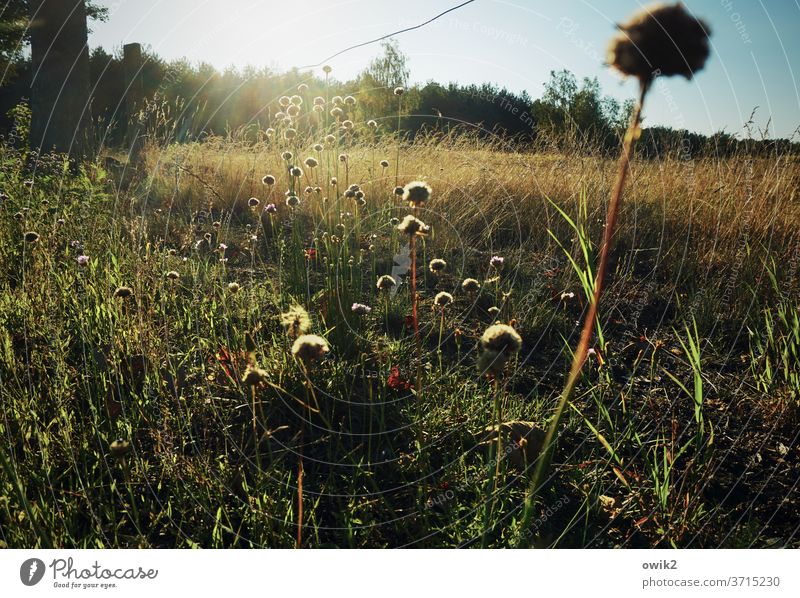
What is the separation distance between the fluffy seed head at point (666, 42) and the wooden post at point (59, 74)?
189 inches

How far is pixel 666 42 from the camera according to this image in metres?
0.73

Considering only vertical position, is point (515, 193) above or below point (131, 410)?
above

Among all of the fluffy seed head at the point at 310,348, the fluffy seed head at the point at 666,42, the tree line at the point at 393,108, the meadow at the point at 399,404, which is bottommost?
the meadow at the point at 399,404

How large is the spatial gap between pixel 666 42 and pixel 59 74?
5.91m

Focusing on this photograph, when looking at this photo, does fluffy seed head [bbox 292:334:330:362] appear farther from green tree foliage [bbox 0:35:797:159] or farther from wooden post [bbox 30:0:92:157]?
wooden post [bbox 30:0:92:157]

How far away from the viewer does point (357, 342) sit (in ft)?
6.37

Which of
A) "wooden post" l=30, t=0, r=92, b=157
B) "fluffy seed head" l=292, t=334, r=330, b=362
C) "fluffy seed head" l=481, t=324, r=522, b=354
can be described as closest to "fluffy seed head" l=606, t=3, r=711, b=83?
"fluffy seed head" l=481, t=324, r=522, b=354

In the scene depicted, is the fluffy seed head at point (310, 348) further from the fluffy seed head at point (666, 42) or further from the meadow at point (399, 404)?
the fluffy seed head at point (666, 42)

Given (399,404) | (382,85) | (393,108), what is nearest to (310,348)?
(399,404)

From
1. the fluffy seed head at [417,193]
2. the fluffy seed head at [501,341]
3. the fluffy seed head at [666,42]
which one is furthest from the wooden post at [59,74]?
the fluffy seed head at [666,42]

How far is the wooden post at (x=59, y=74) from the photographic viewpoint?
14.8ft
